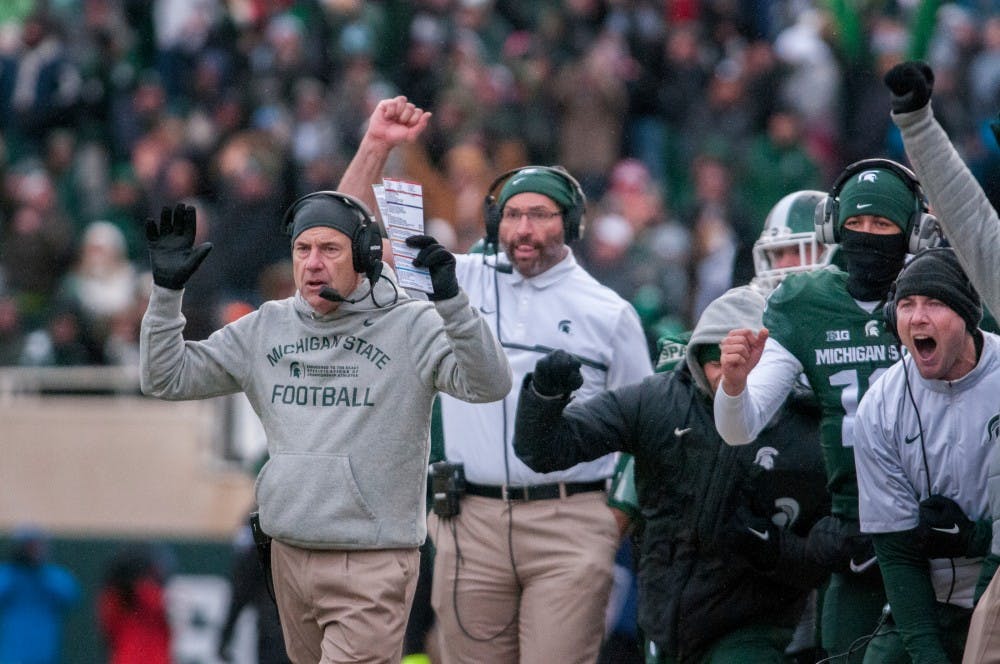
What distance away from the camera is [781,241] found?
7406mm

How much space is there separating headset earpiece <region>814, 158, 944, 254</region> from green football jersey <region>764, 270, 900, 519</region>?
249 millimetres

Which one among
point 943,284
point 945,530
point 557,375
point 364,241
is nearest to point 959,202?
point 943,284

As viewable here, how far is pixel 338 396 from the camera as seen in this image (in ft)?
20.1

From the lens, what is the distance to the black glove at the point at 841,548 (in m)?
6.28

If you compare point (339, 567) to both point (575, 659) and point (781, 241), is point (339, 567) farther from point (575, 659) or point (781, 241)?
point (781, 241)

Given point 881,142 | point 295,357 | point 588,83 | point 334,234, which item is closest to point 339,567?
point 295,357

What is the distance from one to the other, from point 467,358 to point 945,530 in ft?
5.06

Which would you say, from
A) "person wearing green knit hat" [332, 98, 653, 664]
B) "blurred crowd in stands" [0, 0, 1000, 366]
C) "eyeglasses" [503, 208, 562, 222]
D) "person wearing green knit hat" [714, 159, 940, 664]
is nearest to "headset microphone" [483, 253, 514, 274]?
"person wearing green knit hat" [332, 98, 653, 664]

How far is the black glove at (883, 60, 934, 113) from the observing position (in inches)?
194

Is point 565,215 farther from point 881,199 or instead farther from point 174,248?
point 174,248

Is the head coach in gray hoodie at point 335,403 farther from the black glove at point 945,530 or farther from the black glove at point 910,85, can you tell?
the black glove at point 910,85

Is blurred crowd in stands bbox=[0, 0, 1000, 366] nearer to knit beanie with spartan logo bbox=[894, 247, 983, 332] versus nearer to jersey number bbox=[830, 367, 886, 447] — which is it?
jersey number bbox=[830, 367, 886, 447]

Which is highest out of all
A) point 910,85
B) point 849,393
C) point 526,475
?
point 910,85

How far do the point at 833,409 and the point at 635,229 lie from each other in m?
7.84
